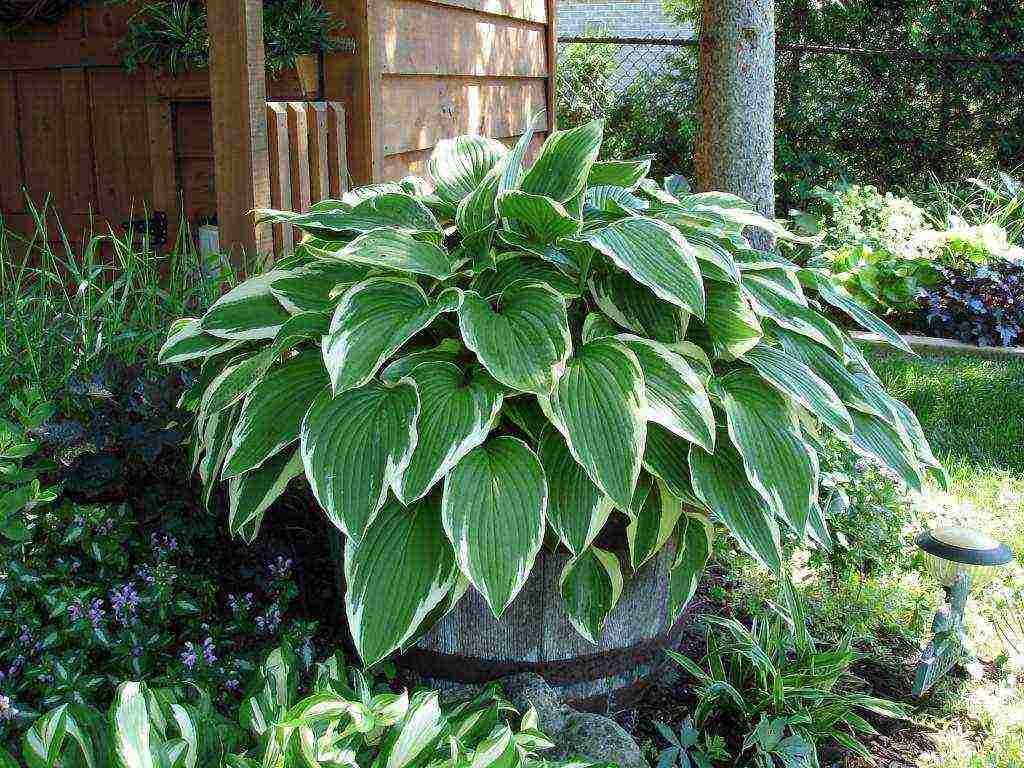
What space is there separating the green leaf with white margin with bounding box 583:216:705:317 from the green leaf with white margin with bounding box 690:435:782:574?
0.27 meters

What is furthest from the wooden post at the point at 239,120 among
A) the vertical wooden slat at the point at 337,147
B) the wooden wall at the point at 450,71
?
the wooden wall at the point at 450,71

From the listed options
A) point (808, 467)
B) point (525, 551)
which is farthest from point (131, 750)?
point (808, 467)

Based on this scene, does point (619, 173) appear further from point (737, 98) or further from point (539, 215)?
point (737, 98)

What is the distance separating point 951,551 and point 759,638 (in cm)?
44

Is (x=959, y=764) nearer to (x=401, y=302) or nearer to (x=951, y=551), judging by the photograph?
(x=951, y=551)

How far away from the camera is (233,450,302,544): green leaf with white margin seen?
175 cm

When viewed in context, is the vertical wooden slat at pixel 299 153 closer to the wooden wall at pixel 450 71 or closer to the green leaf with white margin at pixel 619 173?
the wooden wall at pixel 450 71

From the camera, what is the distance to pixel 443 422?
5.17 ft

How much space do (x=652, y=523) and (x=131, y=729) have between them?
89cm

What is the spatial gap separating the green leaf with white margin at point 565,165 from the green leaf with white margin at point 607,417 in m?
0.36

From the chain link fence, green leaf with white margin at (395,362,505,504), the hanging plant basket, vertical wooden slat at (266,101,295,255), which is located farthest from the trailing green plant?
the chain link fence

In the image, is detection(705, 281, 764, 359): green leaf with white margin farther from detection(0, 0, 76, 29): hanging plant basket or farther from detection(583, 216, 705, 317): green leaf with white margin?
detection(0, 0, 76, 29): hanging plant basket

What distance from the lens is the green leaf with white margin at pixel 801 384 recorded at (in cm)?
173

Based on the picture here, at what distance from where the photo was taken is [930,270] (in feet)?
17.4
